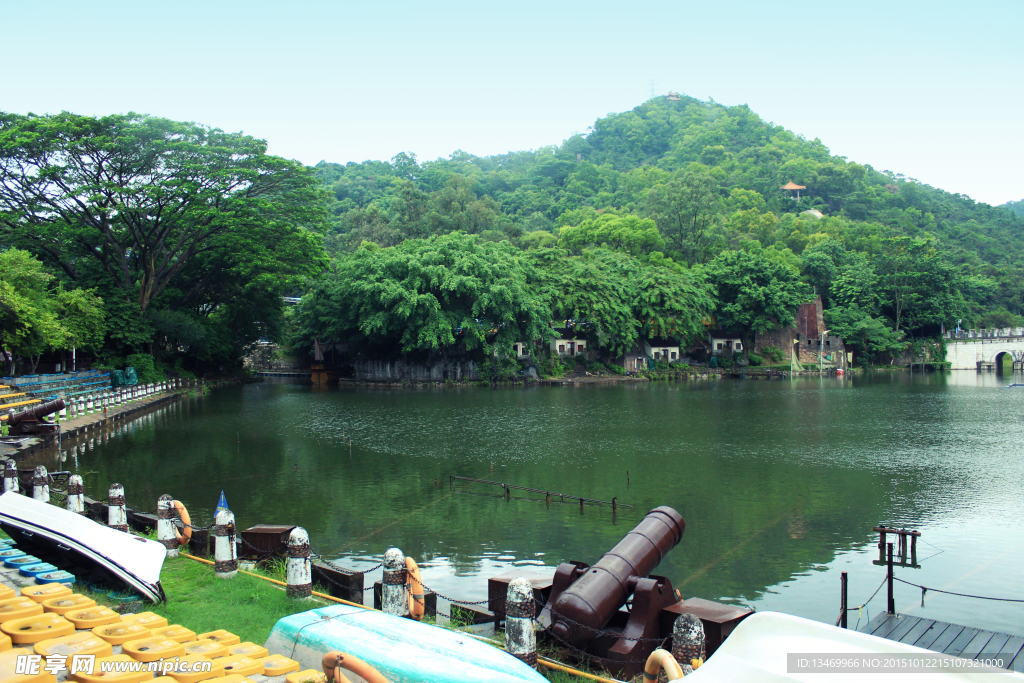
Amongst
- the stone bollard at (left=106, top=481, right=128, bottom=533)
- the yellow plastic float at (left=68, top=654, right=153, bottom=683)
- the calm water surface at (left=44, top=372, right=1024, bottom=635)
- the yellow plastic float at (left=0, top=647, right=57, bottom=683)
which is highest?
the yellow plastic float at (left=0, top=647, right=57, bottom=683)

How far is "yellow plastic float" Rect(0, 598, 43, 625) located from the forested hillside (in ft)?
150

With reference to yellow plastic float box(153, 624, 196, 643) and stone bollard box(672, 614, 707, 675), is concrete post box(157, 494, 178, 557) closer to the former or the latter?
yellow plastic float box(153, 624, 196, 643)

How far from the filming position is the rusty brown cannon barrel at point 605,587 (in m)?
6.75

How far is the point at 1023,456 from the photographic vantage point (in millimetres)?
19516

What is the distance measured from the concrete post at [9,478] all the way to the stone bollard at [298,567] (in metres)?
7.06

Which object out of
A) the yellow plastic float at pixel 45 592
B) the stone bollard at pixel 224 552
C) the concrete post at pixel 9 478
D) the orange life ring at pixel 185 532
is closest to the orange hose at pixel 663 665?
the yellow plastic float at pixel 45 592

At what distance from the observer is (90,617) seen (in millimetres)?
5469

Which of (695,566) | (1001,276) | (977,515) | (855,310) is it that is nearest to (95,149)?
(695,566)

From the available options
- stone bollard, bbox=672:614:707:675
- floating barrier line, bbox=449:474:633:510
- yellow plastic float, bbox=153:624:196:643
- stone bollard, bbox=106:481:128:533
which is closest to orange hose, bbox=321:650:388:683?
yellow plastic float, bbox=153:624:196:643

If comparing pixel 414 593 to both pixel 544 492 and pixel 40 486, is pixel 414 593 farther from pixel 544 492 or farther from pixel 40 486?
pixel 544 492

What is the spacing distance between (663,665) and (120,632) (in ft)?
13.3

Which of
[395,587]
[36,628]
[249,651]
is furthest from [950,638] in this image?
[36,628]

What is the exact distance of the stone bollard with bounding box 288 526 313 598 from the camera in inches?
305

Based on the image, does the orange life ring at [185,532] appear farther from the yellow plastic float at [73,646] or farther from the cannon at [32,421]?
the cannon at [32,421]
